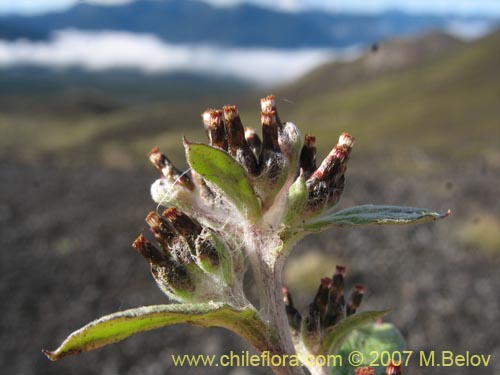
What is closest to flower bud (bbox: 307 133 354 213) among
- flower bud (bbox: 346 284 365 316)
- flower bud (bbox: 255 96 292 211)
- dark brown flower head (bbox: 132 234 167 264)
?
flower bud (bbox: 255 96 292 211)

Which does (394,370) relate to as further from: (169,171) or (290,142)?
(169,171)

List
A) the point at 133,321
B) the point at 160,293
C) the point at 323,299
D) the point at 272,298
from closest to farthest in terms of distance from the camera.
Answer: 1. the point at 133,321
2. the point at 272,298
3. the point at 323,299
4. the point at 160,293

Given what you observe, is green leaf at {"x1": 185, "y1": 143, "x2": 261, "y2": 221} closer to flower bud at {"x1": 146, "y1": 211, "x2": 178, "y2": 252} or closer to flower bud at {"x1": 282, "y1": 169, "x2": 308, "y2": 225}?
flower bud at {"x1": 282, "y1": 169, "x2": 308, "y2": 225}

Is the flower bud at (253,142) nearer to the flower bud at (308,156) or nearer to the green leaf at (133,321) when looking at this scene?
the flower bud at (308,156)

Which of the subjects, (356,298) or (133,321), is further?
(356,298)

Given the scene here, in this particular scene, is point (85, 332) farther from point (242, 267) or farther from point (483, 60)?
point (483, 60)

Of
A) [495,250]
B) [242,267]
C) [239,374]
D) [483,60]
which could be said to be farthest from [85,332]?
[483,60]

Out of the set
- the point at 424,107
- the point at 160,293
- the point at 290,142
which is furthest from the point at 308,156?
the point at 424,107
